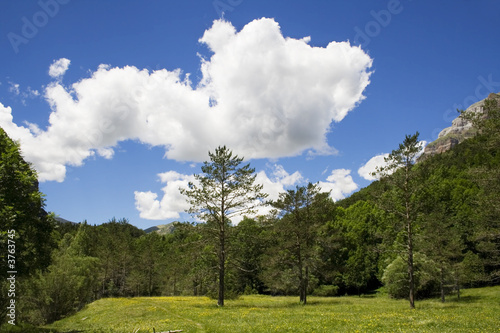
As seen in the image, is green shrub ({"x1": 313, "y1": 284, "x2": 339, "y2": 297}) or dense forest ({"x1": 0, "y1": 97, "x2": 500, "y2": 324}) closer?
dense forest ({"x1": 0, "y1": 97, "x2": 500, "y2": 324})

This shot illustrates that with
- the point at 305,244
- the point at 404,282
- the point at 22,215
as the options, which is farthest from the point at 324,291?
the point at 22,215

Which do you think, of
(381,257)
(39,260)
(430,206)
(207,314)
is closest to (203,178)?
(207,314)

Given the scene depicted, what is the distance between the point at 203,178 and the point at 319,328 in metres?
20.6

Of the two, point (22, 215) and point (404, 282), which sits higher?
point (22, 215)

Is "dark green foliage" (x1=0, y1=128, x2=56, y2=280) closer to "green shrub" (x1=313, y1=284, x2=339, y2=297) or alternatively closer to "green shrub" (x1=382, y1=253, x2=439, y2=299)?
"green shrub" (x1=382, y1=253, x2=439, y2=299)

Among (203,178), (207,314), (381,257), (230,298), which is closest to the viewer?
(207,314)

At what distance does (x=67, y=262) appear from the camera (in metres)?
42.5

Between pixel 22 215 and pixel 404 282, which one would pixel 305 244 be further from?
pixel 22 215

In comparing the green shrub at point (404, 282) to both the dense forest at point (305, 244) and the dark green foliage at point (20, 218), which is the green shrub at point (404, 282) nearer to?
the dense forest at point (305, 244)

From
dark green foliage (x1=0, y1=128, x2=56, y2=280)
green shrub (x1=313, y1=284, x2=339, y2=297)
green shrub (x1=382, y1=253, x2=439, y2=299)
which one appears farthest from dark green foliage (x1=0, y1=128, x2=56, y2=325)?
green shrub (x1=313, y1=284, x2=339, y2=297)

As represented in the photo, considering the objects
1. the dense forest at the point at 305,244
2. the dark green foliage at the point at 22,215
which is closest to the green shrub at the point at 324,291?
the dense forest at the point at 305,244

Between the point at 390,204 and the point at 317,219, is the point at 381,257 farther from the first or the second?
the point at 390,204

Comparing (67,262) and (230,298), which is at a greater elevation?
(67,262)

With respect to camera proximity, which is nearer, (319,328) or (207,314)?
(319,328)
